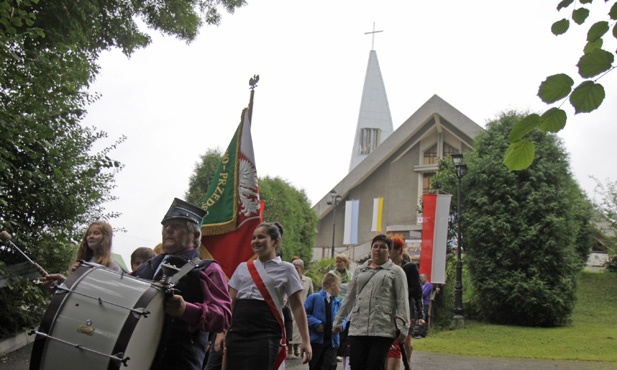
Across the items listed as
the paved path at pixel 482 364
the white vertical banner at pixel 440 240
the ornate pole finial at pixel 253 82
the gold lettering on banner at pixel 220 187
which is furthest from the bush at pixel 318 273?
the gold lettering on banner at pixel 220 187

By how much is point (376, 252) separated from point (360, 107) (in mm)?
55881

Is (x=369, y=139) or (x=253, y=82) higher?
(x=369, y=139)

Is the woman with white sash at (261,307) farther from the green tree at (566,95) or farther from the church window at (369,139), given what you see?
the church window at (369,139)

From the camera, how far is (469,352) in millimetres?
15234

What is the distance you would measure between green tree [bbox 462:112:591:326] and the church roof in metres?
11.5

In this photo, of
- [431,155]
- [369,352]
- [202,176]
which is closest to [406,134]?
[431,155]

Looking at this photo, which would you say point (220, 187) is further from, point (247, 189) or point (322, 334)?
point (322, 334)

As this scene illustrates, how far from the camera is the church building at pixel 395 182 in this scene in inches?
1481

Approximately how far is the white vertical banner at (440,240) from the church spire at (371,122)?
1540 inches

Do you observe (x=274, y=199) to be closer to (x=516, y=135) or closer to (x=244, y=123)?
(x=244, y=123)

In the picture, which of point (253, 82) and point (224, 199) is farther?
point (253, 82)

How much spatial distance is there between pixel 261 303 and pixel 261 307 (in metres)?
0.03

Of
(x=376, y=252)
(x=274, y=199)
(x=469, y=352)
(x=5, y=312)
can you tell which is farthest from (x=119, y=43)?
(x=274, y=199)

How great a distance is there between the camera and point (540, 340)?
57.7 feet
